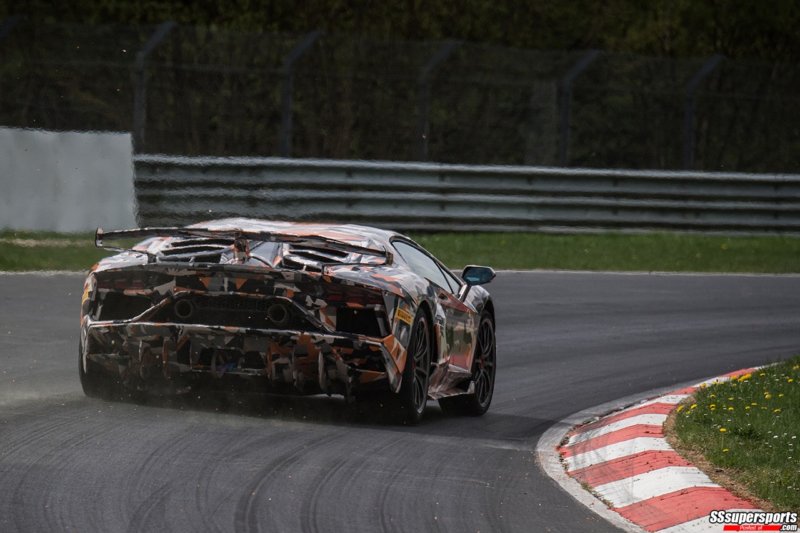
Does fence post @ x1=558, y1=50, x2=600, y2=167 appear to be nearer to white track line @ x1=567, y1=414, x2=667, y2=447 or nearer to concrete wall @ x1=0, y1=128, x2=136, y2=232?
concrete wall @ x1=0, y1=128, x2=136, y2=232

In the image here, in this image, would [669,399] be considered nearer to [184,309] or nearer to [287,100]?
[184,309]

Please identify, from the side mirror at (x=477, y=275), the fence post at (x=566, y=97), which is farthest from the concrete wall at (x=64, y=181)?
the side mirror at (x=477, y=275)

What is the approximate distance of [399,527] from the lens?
6.71 m

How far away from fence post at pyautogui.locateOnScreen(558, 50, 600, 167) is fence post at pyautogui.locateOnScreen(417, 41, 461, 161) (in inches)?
68.1

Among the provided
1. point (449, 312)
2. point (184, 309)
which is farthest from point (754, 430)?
point (184, 309)

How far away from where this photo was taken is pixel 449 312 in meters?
10.1

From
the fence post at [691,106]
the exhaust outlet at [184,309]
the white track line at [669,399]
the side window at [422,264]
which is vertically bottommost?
the white track line at [669,399]

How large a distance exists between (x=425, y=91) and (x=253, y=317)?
14444 mm

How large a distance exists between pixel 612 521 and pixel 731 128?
1853cm

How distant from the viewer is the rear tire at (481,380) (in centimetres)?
1062

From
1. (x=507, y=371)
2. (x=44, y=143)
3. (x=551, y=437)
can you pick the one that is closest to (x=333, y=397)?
(x=551, y=437)

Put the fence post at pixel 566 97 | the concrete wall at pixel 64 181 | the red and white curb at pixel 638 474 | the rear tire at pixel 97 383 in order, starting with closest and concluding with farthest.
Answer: the red and white curb at pixel 638 474 < the rear tire at pixel 97 383 < the concrete wall at pixel 64 181 < the fence post at pixel 566 97

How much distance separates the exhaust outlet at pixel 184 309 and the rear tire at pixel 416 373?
1.19 metres

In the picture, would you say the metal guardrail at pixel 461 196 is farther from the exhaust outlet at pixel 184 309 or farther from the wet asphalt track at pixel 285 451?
the exhaust outlet at pixel 184 309
